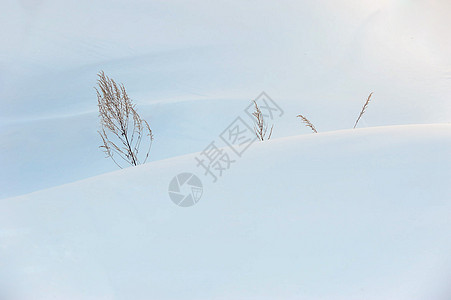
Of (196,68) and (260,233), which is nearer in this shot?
(260,233)

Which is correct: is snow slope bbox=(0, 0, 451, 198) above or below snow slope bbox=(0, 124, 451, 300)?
above

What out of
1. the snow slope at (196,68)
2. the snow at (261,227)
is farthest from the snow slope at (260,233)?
the snow slope at (196,68)

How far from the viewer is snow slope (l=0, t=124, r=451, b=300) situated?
3.22ft

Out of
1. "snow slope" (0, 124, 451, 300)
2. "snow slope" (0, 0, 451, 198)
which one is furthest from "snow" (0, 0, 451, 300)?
"snow slope" (0, 0, 451, 198)

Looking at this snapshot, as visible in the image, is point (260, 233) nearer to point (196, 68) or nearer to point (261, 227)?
point (261, 227)

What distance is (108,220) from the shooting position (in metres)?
1.30

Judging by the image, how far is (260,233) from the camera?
3.76 ft

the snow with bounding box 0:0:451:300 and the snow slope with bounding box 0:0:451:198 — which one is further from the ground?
the snow slope with bounding box 0:0:451:198

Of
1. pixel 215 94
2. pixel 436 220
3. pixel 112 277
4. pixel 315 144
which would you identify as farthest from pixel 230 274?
pixel 215 94

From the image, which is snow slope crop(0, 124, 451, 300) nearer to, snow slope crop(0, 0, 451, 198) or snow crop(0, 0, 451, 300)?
snow crop(0, 0, 451, 300)

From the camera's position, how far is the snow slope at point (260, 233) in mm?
982

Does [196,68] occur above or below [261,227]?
above

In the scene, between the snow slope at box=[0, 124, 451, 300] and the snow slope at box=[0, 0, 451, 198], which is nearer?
the snow slope at box=[0, 124, 451, 300]

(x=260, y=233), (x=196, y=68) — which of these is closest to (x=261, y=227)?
(x=260, y=233)
